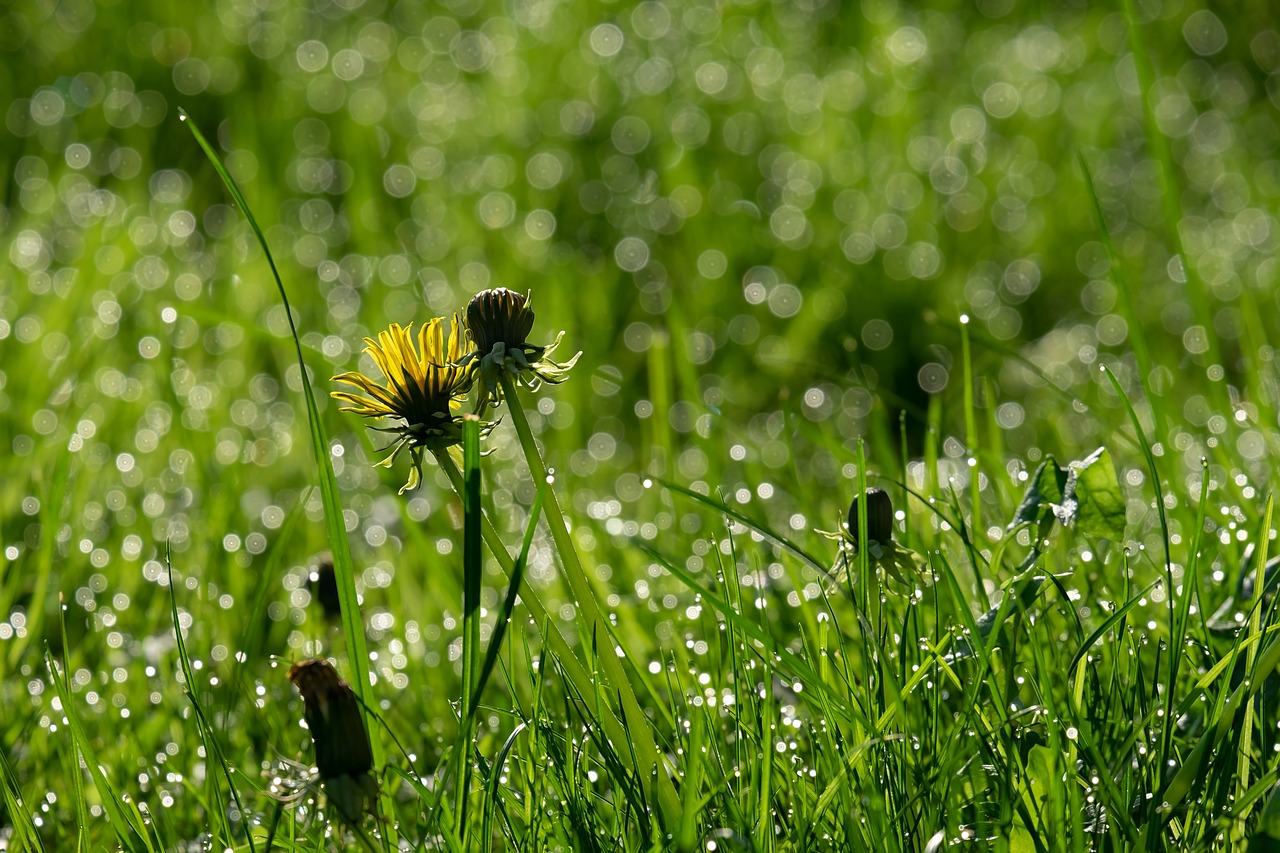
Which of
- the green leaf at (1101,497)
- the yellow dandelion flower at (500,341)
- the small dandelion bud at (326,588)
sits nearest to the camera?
the yellow dandelion flower at (500,341)

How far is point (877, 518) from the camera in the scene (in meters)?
1.23

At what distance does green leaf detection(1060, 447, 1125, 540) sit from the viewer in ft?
4.38

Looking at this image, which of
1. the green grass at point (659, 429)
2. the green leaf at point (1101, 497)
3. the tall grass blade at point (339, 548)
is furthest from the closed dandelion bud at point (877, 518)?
the tall grass blade at point (339, 548)

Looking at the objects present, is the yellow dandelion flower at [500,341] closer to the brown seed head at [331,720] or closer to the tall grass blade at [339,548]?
the tall grass blade at [339,548]

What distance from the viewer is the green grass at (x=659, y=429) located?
112cm

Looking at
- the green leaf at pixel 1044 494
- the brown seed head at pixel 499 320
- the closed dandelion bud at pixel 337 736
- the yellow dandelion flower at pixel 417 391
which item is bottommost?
the closed dandelion bud at pixel 337 736

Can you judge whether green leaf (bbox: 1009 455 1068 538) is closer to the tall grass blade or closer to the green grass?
the green grass

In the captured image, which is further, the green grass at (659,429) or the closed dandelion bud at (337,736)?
the green grass at (659,429)

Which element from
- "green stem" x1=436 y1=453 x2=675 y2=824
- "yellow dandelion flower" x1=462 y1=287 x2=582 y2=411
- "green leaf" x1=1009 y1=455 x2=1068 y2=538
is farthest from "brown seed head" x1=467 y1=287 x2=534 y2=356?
"green leaf" x1=1009 y1=455 x2=1068 y2=538

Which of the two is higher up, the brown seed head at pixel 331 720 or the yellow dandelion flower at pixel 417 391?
the yellow dandelion flower at pixel 417 391

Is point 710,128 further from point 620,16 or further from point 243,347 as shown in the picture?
point 243,347

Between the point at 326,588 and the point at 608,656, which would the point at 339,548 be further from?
the point at 326,588

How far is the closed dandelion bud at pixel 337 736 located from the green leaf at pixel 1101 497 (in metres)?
0.75

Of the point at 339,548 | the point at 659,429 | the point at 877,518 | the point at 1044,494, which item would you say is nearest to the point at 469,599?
Result: the point at 339,548
